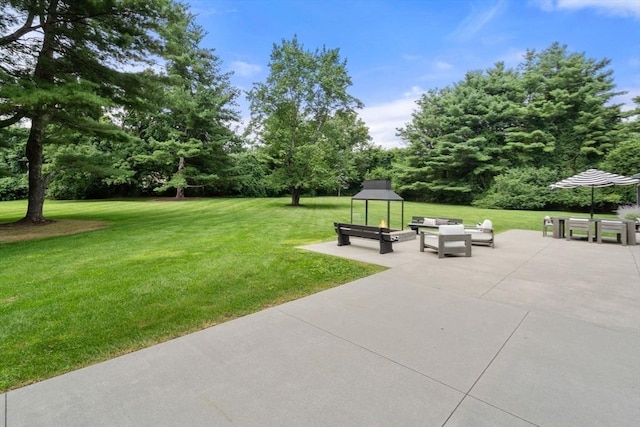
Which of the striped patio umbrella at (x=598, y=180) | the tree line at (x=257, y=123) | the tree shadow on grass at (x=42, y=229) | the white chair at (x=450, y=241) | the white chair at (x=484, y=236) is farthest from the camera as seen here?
the tree line at (x=257, y=123)

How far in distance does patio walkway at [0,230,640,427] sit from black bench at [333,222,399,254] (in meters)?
2.55

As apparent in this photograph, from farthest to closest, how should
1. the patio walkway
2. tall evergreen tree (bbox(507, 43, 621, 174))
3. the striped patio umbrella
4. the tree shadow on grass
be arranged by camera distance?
tall evergreen tree (bbox(507, 43, 621, 174)) < the striped patio umbrella < the tree shadow on grass < the patio walkway

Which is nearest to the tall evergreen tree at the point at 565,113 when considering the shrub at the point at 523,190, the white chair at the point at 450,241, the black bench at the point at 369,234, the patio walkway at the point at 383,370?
the shrub at the point at 523,190

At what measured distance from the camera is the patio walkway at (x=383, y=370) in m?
1.95

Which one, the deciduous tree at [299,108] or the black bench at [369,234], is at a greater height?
the deciduous tree at [299,108]

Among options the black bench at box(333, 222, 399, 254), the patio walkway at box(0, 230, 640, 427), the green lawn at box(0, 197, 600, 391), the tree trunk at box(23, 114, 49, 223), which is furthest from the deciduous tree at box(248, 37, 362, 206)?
the patio walkway at box(0, 230, 640, 427)

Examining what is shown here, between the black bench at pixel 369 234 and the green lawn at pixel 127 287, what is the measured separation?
113cm

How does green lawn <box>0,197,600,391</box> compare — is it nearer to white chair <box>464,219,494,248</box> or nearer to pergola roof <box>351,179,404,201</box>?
pergola roof <box>351,179,404,201</box>

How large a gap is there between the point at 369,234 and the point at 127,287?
4884mm

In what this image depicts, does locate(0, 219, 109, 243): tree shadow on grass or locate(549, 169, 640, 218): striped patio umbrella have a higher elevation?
locate(549, 169, 640, 218): striped patio umbrella

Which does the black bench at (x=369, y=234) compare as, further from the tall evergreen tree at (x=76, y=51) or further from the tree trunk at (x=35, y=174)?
the tree trunk at (x=35, y=174)

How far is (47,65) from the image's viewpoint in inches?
369

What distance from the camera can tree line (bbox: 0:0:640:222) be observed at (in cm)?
980

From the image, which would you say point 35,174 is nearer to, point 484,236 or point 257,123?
point 257,123
